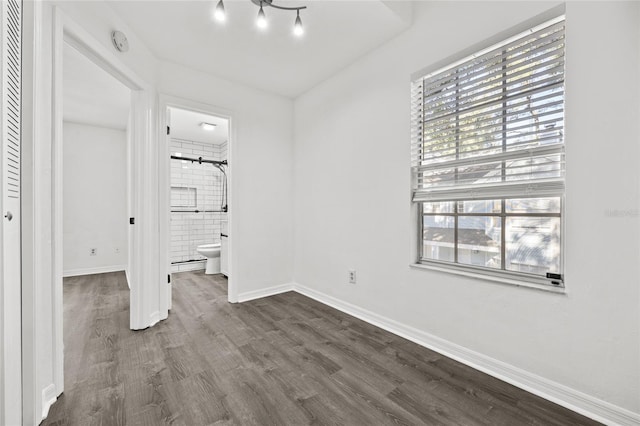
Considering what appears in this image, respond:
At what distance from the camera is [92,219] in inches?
183

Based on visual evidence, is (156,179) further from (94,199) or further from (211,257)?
(94,199)

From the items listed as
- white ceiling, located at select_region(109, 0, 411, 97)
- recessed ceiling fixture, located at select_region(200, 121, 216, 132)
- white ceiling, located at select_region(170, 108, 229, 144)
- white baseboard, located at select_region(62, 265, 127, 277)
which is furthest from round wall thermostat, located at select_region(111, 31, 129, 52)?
white baseboard, located at select_region(62, 265, 127, 277)

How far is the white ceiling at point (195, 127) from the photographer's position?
4.04 metres

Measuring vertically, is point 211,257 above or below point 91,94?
below

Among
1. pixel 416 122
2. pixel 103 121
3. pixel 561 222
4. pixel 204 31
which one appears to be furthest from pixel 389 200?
pixel 103 121

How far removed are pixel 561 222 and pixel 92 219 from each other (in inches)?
237

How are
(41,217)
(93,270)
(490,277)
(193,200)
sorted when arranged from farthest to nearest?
(193,200), (93,270), (490,277), (41,217)

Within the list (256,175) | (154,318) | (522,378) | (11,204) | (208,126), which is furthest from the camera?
(208,126)

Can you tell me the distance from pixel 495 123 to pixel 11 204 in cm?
256

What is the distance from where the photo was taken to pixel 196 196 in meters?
5.41

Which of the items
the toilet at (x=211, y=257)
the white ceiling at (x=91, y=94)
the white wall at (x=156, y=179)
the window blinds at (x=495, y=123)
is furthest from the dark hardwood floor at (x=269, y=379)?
the white ceiling at (x=91, y=94)

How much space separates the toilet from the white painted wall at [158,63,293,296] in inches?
59.3

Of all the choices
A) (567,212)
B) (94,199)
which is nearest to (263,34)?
(567,212)

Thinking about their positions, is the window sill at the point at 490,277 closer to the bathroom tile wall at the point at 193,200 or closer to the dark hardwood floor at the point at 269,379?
the dark hardwood floor at the point at 269,379
